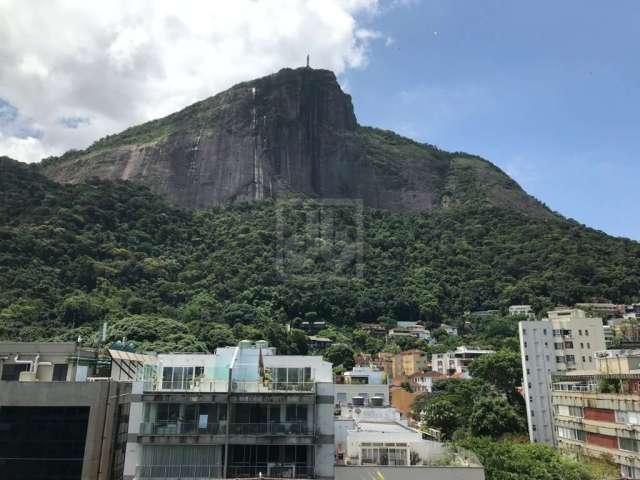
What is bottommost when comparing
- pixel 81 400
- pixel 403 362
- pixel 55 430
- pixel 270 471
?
pixel 270 471

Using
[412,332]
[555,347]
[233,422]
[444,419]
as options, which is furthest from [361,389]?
[412,332]

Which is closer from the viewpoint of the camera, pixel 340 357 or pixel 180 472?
pixel 180 472

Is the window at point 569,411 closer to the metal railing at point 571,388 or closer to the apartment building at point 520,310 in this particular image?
the metal railing at point 571,388

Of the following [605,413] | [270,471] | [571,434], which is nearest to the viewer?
[270,471]

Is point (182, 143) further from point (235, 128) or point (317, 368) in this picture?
point (317, 368)

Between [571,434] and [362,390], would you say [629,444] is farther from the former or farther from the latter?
[362,390]
